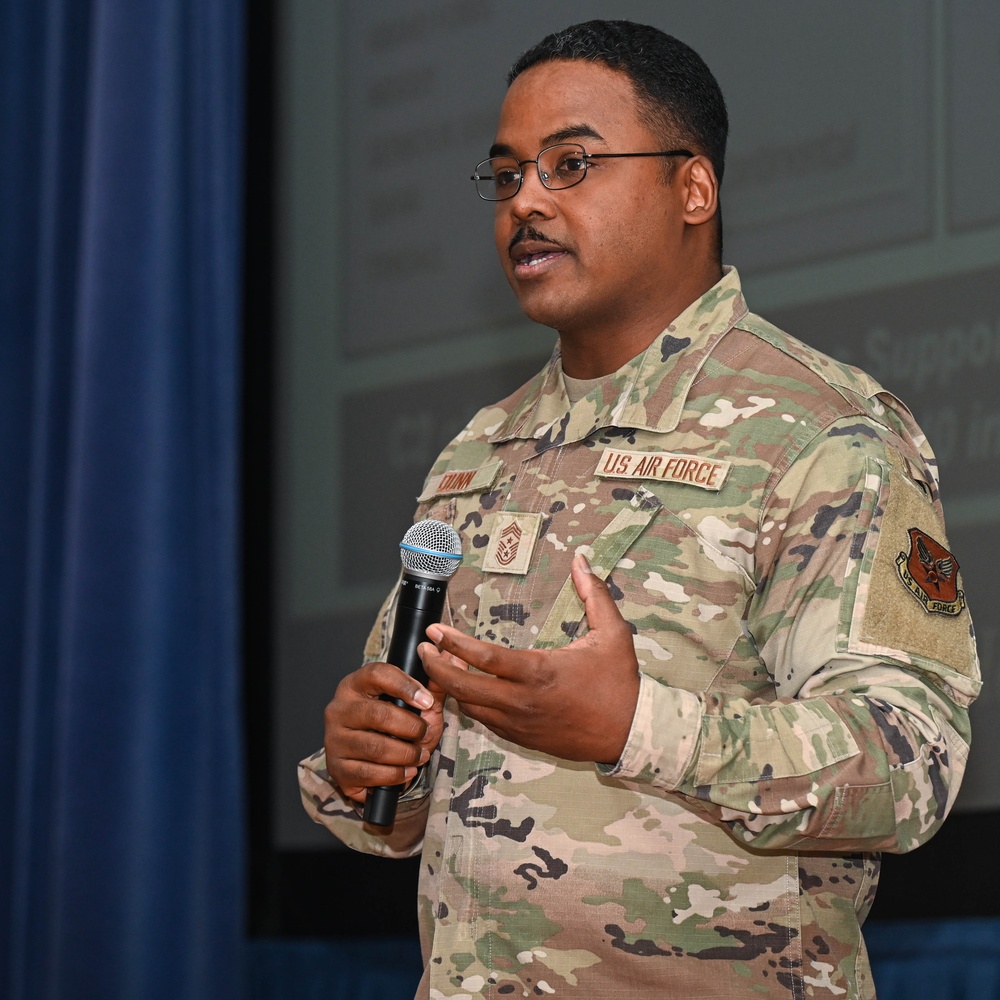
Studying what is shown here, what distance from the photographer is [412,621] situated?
4.38 ft

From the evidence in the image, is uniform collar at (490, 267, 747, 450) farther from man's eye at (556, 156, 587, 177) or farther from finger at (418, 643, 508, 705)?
finger at (418, 643, 508, 705)

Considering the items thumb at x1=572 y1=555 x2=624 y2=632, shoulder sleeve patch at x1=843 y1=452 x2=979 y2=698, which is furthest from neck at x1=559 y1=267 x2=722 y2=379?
thumb at x1=572 y1=555 x2=624 y2=632

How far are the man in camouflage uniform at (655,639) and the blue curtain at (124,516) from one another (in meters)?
1.77

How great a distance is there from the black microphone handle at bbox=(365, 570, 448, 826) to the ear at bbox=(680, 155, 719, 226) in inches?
26.7

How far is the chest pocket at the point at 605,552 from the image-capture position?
4.86 ft

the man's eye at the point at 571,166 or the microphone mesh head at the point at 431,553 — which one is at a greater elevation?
the man's eye at the point at 571,166

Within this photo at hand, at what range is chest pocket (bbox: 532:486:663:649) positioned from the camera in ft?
4.86

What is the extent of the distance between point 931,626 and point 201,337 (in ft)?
8.47

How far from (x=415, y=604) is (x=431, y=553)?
0.05 m

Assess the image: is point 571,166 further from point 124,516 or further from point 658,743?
point 124,516

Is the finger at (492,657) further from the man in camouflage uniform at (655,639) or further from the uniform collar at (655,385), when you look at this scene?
the uniform collar at (655,385)

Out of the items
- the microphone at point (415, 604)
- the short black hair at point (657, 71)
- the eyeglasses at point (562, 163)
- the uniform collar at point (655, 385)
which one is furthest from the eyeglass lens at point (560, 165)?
the microphone at point (415, 604)

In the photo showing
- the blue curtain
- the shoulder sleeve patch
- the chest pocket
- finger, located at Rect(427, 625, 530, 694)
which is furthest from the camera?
the blue curtain

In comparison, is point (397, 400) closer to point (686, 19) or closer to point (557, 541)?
point (686, 19)
